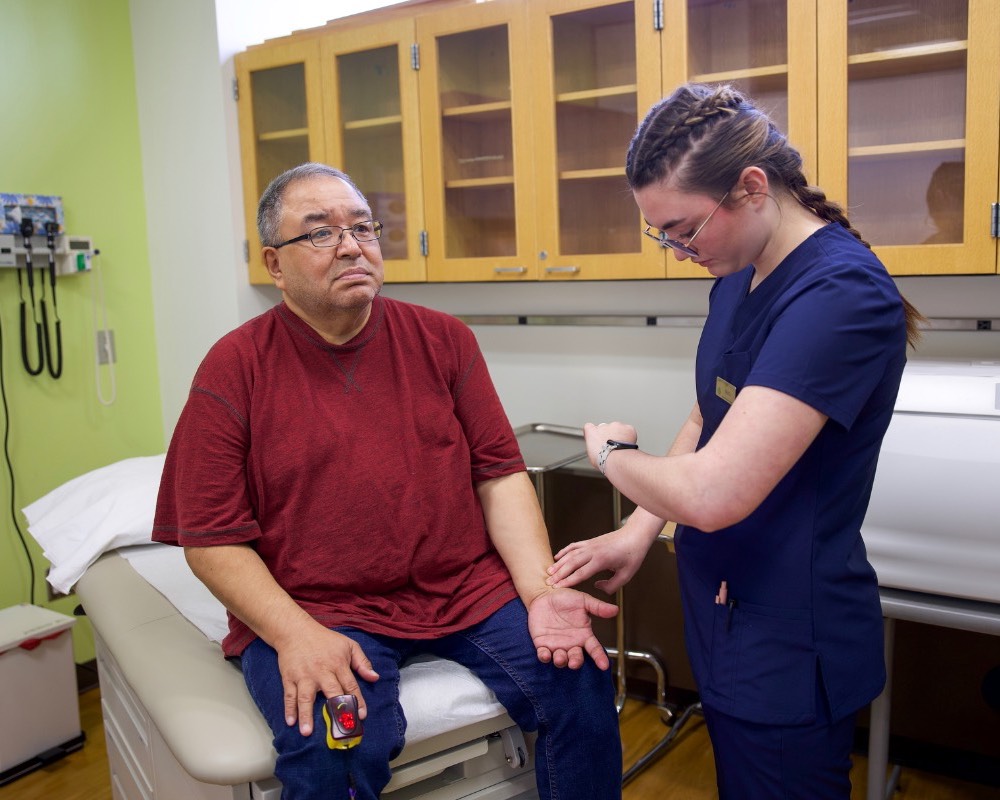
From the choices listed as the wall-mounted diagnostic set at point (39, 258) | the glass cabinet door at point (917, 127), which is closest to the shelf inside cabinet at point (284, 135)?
the wall-mounted diagnostic set at point (39, 258)

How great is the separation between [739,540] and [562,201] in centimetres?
135

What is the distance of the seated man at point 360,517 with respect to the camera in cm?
141

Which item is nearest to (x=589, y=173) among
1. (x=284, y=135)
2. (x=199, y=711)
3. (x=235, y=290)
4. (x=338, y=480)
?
(x=284, y=135)

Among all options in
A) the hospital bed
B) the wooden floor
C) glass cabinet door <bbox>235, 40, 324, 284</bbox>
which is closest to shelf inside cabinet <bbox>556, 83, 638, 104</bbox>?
glass cabinet door <bbox>235, 40, 324, 284</bbox>

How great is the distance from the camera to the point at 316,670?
4.31 ft

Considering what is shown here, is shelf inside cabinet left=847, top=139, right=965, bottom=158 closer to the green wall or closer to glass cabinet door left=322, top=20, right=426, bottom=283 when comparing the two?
glass cabinet door left=322, top=20, right=426, bottom=283

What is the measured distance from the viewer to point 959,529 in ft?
4.98

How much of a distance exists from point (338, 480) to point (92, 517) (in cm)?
105

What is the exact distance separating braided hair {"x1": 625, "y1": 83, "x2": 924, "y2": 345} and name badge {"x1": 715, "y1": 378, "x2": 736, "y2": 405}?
246mm

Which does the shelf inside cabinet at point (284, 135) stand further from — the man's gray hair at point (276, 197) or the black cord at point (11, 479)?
the man's gray hair at point (276, 197)

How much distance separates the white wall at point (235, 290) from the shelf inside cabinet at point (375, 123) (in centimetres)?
49

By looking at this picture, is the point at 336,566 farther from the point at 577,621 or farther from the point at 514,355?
the point at 514,355

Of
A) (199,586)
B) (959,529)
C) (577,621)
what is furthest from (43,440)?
(959,529)

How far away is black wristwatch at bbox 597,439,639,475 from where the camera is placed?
1241mm
